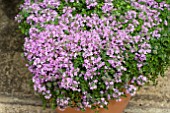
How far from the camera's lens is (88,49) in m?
1.93

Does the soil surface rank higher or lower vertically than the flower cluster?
lower

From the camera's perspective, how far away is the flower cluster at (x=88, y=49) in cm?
192

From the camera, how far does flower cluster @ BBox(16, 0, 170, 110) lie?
1921mm

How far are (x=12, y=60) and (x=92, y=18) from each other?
1150 millimetres

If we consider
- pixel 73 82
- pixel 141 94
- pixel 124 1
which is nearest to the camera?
pixel 73 82

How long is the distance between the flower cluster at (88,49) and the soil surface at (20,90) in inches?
31.8

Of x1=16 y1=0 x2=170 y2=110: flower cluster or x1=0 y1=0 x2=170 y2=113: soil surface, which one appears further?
x1=0 y1=0 x2=170 y2=113: soil surface

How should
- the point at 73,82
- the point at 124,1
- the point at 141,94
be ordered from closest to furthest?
1. the point at 73,82
2. the point at 124,1
3. the point at 141,94

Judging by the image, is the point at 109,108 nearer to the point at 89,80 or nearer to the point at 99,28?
the point at 89,80

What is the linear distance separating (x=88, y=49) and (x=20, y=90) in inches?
43.5

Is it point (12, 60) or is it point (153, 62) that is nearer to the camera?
point (153, 62)

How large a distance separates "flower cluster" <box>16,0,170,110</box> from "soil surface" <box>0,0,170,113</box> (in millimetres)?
807

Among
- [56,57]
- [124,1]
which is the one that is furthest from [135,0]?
[56,57]

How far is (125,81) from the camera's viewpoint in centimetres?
194
